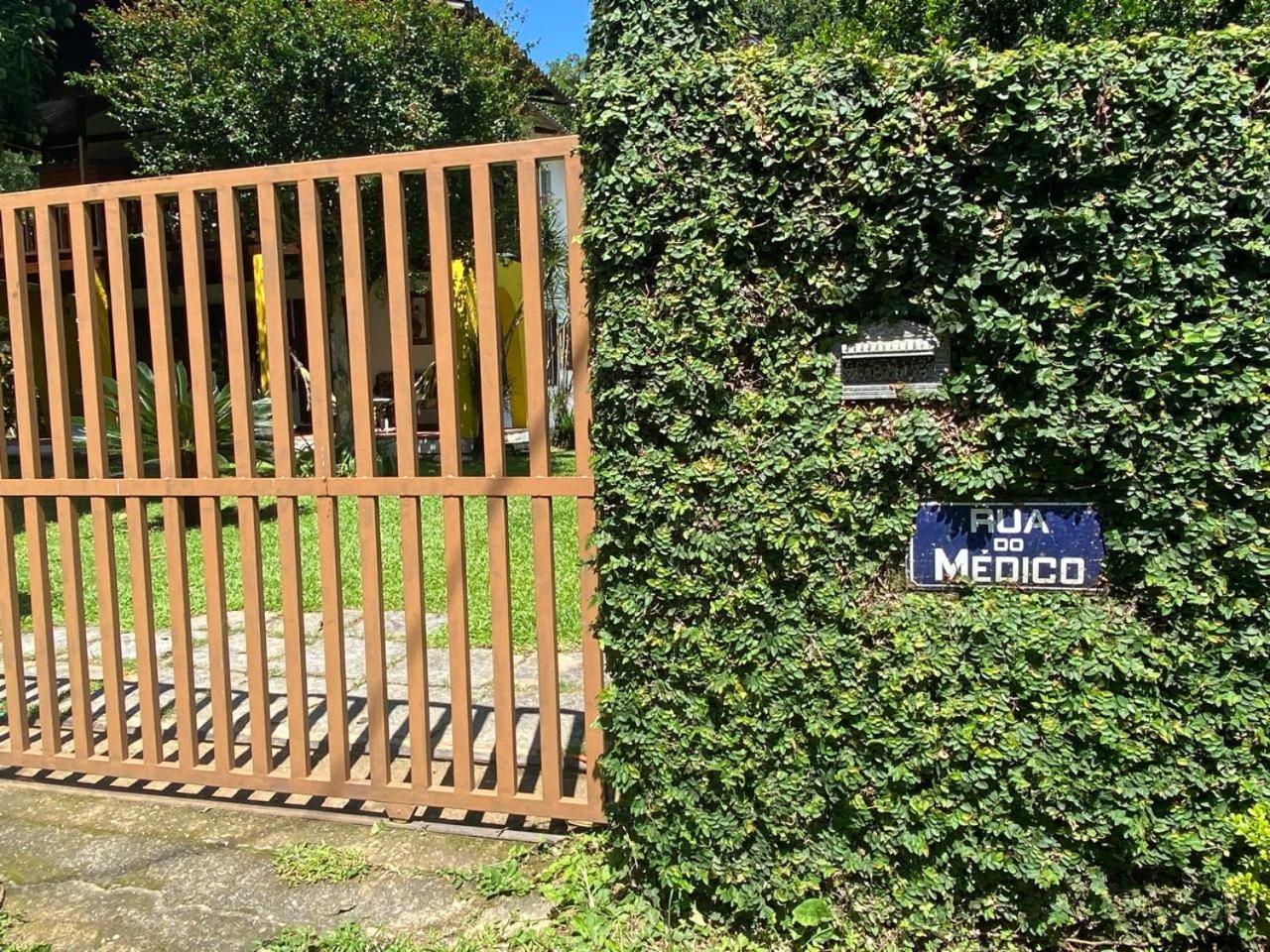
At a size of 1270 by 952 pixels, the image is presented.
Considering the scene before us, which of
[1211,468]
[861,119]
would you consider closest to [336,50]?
[861,119]

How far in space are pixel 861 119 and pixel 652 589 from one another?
129cm

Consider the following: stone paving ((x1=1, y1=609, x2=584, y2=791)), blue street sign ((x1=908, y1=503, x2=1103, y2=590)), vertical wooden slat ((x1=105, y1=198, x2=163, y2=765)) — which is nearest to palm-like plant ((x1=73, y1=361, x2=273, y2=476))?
stone paving ((x1=1, y1=609, x2=584, y2=791))

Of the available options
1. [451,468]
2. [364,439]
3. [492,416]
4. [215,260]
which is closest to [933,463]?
[492,416]

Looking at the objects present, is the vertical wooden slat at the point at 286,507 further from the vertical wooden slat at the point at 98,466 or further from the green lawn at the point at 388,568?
the green lawn at the point at 388,568

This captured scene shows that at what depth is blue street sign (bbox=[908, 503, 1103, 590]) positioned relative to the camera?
229 centimetres

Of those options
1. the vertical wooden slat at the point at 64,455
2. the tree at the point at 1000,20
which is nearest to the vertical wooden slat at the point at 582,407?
the vertical wooden slat at the point at 64,455

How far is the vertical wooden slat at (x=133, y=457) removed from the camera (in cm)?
328

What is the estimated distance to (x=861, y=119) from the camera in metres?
2.22

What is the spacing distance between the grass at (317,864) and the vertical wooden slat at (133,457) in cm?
76

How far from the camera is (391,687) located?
4.83 meters

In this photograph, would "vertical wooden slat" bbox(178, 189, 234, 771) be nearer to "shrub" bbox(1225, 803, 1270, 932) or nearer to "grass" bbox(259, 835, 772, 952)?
"grass" bbox(259, 835, 772, 952)

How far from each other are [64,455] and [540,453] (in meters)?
1.93

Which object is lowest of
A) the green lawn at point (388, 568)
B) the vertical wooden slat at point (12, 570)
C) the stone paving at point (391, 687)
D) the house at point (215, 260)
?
the stone paving at point (391, 687)

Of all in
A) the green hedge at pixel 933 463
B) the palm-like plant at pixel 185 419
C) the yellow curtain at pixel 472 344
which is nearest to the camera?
the green hedge at pixel 933 463
